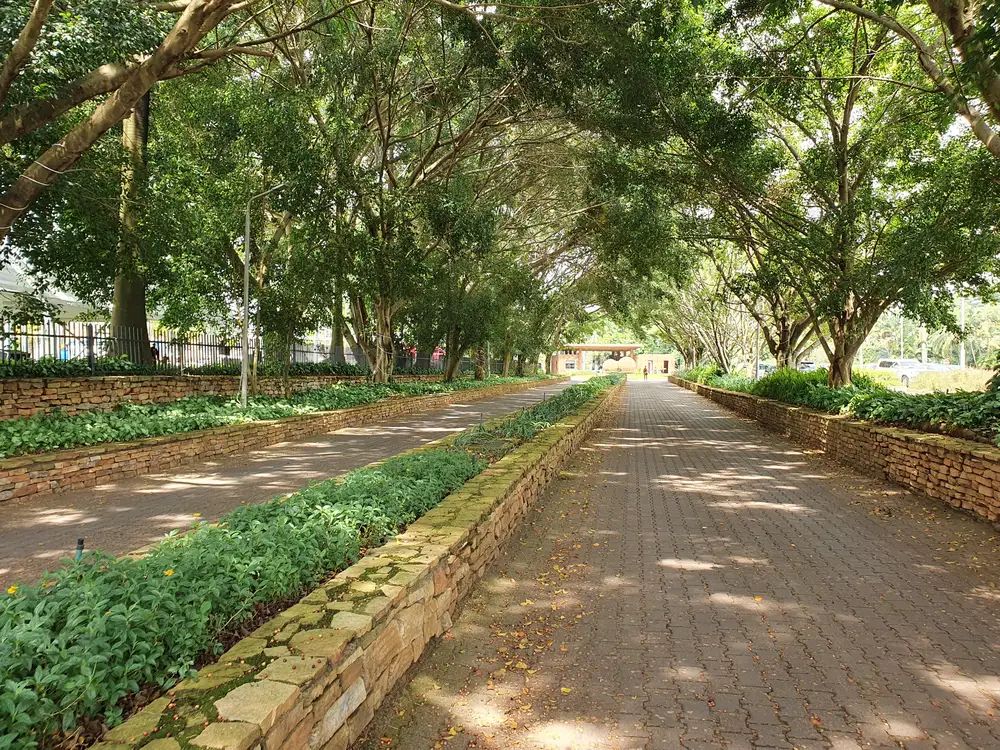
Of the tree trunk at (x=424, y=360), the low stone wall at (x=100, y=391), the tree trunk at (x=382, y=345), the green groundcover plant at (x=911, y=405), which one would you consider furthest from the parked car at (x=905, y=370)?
the low stone wall at (x=100, y=391)

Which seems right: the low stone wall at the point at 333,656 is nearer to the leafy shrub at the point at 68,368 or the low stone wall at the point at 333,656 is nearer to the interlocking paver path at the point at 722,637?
the interlocking paver path at the point at 722,637

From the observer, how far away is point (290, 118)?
1138 centimetres

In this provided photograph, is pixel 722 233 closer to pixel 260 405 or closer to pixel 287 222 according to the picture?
pixel 287 222

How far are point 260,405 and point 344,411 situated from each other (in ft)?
6.89

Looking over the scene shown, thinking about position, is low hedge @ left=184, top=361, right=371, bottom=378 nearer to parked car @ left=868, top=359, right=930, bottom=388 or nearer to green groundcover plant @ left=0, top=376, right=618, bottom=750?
green groundcover plant @ left=0, top=376, right=618, bottom=750

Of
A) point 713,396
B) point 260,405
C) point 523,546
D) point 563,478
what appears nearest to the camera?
point 523,546

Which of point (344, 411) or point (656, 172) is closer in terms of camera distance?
point (656, 172)

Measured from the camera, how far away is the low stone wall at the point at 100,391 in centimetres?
984

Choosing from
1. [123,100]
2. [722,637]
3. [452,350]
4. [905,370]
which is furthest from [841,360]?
[905,370]

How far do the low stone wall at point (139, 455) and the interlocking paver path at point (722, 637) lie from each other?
562 centimetres

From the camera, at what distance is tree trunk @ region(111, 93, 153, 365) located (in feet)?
37.0

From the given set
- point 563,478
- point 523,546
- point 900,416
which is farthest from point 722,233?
point 523,546

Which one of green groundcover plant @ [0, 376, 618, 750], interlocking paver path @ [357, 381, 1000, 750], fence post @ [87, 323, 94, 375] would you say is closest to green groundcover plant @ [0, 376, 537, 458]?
fence post @ [87, 323, 94, 375]

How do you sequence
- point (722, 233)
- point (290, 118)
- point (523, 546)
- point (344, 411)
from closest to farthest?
point (523, 546) < point (290, 118) < point (344, 411) < point (722, 233)
